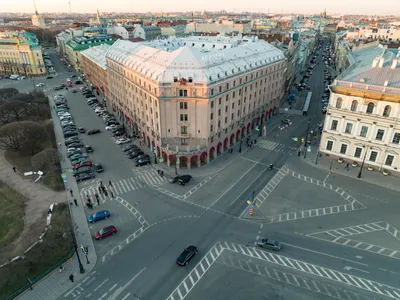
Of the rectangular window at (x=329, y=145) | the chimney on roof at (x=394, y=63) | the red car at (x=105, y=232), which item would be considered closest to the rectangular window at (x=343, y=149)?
the rectangular window at (x=329, y=145)

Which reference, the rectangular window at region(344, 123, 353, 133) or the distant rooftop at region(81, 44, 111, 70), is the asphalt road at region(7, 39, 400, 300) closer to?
the rectangular window at region(344, 123, 353, 133)

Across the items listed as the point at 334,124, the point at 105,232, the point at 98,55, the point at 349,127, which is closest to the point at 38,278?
the point at 105,232

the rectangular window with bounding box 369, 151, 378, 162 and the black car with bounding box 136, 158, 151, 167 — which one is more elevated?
the rectangular window with bounding box 369, 151, 378, 162

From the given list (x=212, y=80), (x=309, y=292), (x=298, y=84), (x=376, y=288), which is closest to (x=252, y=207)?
(x=309, y=292)

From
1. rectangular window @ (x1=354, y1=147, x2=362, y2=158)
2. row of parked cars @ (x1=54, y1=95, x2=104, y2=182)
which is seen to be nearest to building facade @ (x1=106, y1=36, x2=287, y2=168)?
row of parked cars @ (x1=54, y1=95, x2=104, y2=182)

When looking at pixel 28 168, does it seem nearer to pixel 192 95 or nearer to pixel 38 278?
pixel 38 278

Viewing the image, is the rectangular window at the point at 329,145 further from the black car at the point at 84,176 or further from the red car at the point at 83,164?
the red car at the point at 83,164
